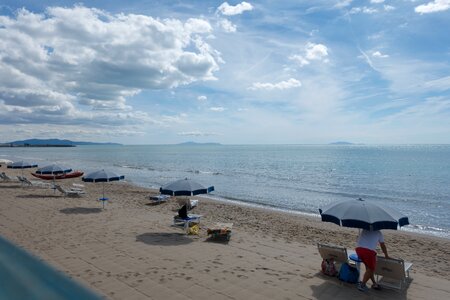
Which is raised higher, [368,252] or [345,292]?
[368,252]

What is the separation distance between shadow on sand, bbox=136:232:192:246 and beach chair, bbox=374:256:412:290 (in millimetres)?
5029

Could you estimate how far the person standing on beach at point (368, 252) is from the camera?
667 centimetres

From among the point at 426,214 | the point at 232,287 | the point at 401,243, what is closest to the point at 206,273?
the point at 232,287

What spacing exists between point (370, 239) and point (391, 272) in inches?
28.5

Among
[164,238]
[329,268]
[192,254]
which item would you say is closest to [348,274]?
[329,268]

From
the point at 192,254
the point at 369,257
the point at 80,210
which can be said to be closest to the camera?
the point at 369,257

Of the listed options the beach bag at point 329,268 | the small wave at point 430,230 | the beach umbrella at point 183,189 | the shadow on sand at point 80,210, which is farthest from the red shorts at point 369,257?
the shadow on sand at point 80,210

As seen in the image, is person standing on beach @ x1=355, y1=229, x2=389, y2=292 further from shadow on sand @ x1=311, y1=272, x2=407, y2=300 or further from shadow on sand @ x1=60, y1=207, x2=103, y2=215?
shadow on sand @ x1=60, y1=207, x2=103, y2=215

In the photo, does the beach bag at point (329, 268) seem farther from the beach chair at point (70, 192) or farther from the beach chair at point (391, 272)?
the beach chair at point (70, 192)

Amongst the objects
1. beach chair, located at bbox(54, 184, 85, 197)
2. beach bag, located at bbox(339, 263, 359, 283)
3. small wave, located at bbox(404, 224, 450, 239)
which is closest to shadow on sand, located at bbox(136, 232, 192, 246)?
beach bag, located at bbox(339, 263, 359, 283)

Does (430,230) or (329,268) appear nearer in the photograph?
(329,268)

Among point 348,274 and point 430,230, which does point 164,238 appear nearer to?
point 348,274

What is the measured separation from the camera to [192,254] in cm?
870

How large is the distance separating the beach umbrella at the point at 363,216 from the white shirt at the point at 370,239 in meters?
0.26
